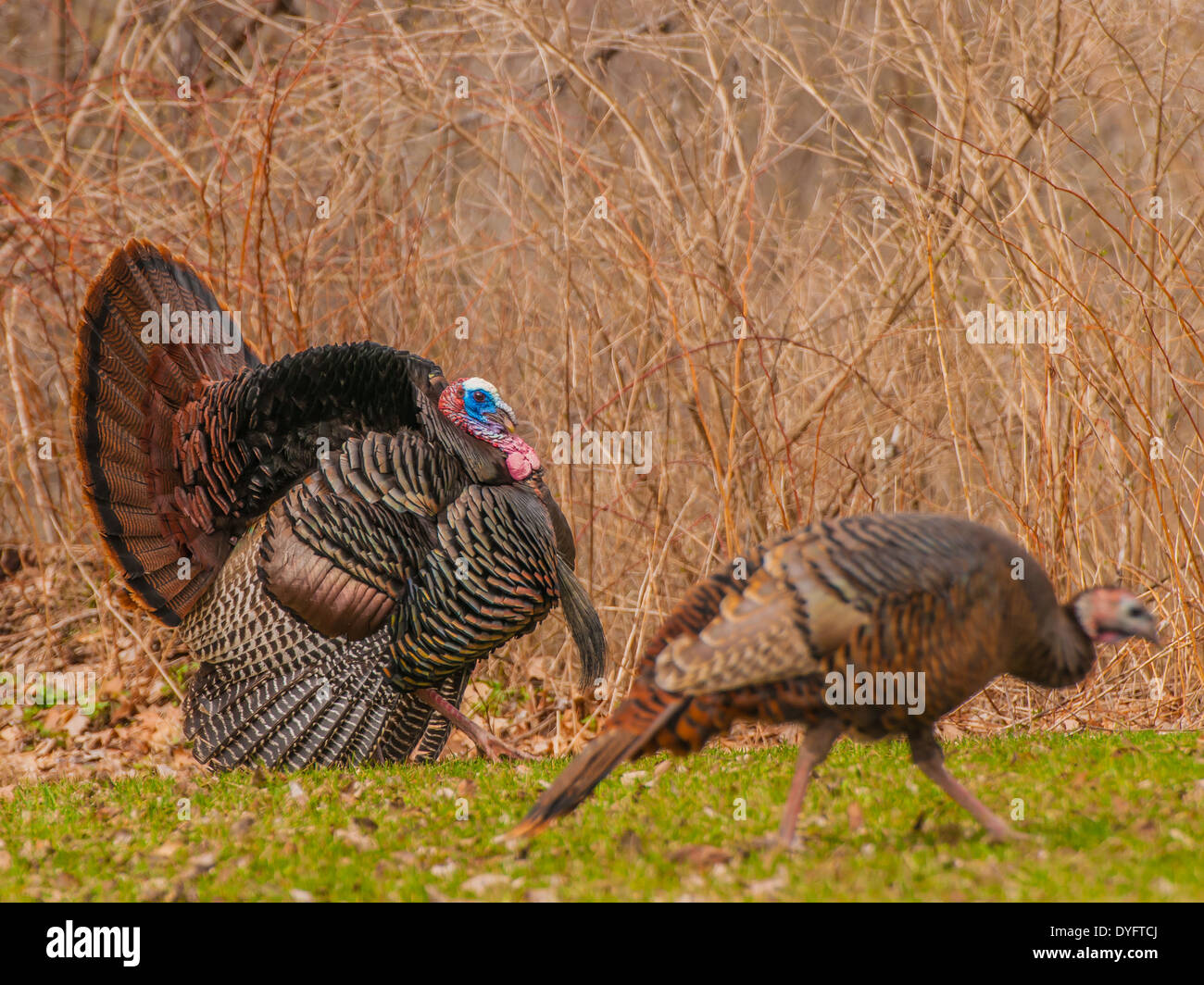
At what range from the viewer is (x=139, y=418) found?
6551 mm

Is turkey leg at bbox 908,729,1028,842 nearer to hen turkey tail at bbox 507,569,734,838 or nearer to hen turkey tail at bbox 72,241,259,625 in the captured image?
hen turkey tail at bbox 507,569,734,838

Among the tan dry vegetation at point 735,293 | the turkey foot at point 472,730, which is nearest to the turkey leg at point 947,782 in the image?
the tan dry vegetation at point 735,293

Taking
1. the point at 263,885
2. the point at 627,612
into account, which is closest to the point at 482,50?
the point at 627,612

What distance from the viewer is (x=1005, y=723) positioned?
21.7 feet

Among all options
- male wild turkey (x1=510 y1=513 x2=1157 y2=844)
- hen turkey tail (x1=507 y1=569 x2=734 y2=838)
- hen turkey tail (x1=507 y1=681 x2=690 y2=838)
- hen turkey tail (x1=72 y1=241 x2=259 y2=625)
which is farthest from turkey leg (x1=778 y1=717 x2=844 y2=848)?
hen turkey tail (x1=72 y1=241 x2=259 y2=625)

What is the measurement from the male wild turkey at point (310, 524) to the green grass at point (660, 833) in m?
0.51

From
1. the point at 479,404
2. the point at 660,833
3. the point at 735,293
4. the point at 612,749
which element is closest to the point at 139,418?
the point at 479,404

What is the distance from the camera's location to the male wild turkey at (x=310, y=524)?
605cm

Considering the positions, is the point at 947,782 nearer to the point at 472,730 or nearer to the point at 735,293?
the point at 472,730

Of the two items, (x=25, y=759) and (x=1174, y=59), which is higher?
(x=1174, y=59)

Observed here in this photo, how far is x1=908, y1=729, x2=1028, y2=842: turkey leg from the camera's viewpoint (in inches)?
148

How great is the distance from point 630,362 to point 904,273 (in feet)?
5.81

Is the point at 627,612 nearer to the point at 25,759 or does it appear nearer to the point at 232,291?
the point at 232,291

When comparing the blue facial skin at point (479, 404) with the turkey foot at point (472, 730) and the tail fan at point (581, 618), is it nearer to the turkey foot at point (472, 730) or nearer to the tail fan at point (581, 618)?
the tail fan at point (581, 618)
